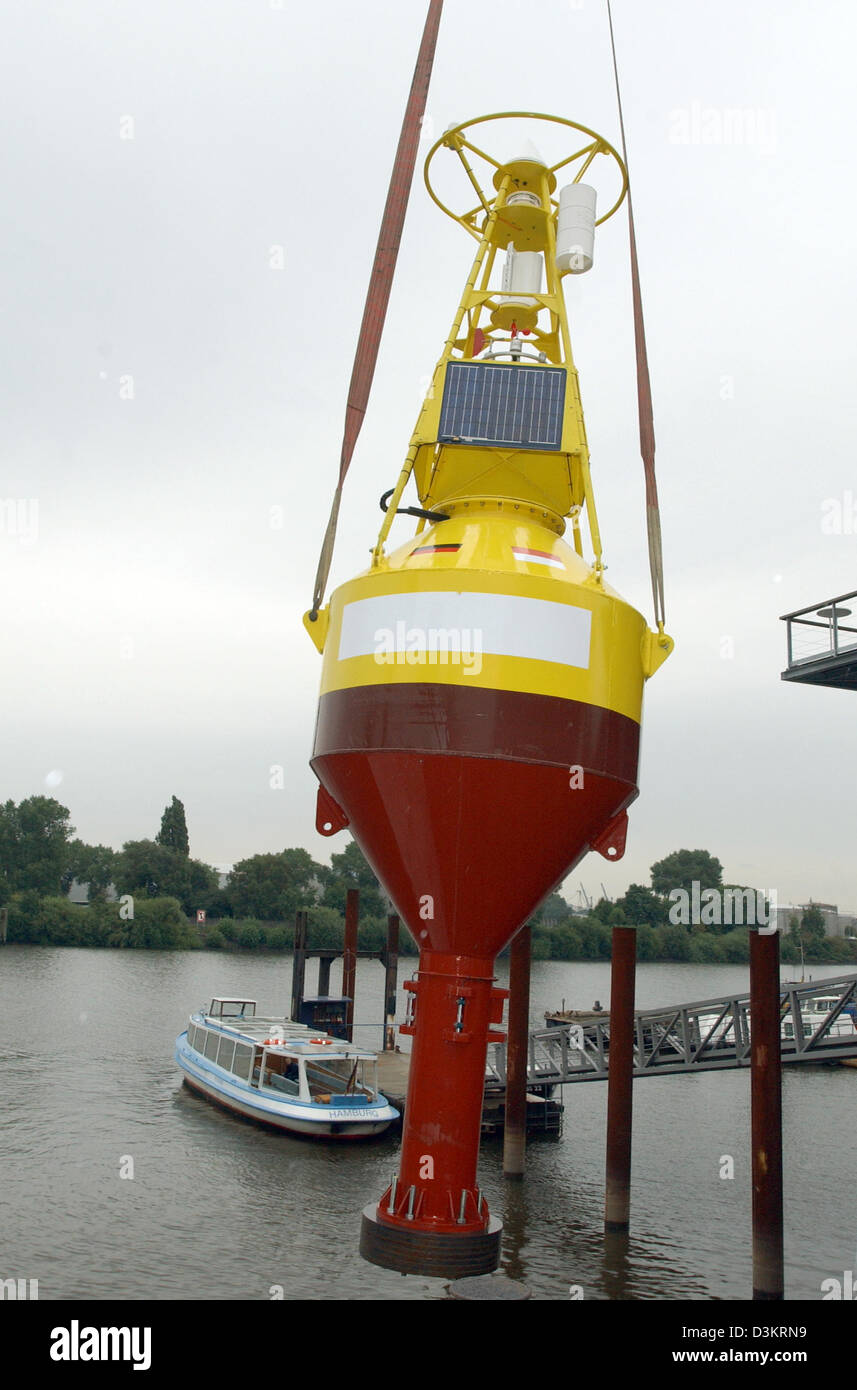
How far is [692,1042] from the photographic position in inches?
931

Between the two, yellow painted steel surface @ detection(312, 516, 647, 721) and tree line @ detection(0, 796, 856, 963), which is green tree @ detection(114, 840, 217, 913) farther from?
yellow painted steel surface @ detection(312, 516, 647, 721)

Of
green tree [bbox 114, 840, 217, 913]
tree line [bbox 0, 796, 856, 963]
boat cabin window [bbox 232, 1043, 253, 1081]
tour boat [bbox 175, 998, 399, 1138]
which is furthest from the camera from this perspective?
green tree [bbox 114, 840, 217, 913]

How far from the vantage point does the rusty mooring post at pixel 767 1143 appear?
1485cm

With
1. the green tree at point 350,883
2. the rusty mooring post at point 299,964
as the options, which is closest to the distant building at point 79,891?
the green tree at point 350,883

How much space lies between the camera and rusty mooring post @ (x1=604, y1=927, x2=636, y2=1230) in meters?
19.2

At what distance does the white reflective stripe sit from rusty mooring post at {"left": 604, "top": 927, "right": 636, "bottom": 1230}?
10091 millimetres

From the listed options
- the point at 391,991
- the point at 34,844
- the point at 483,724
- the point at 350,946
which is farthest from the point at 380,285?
the point at 34,844

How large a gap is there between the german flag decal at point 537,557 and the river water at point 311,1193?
11.6m

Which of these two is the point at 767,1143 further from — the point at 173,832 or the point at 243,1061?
the point at 173,832

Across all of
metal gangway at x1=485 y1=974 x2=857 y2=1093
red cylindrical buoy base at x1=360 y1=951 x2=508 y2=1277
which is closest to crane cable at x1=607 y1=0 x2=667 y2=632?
red cylindrical buoy base at x1=360 y1=951 x2=508 y2=1277

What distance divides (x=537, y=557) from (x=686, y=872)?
132 meters

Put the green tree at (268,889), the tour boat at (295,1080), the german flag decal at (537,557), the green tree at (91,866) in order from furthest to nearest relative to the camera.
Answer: the green tree at (91,866) → the green tree at (268,889) → the tour boat at (295,1080) → the german flag decal at (537,557)

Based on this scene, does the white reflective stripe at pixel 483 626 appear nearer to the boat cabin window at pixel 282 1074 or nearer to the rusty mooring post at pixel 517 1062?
the rusty mooring post at pixel 517 1062
